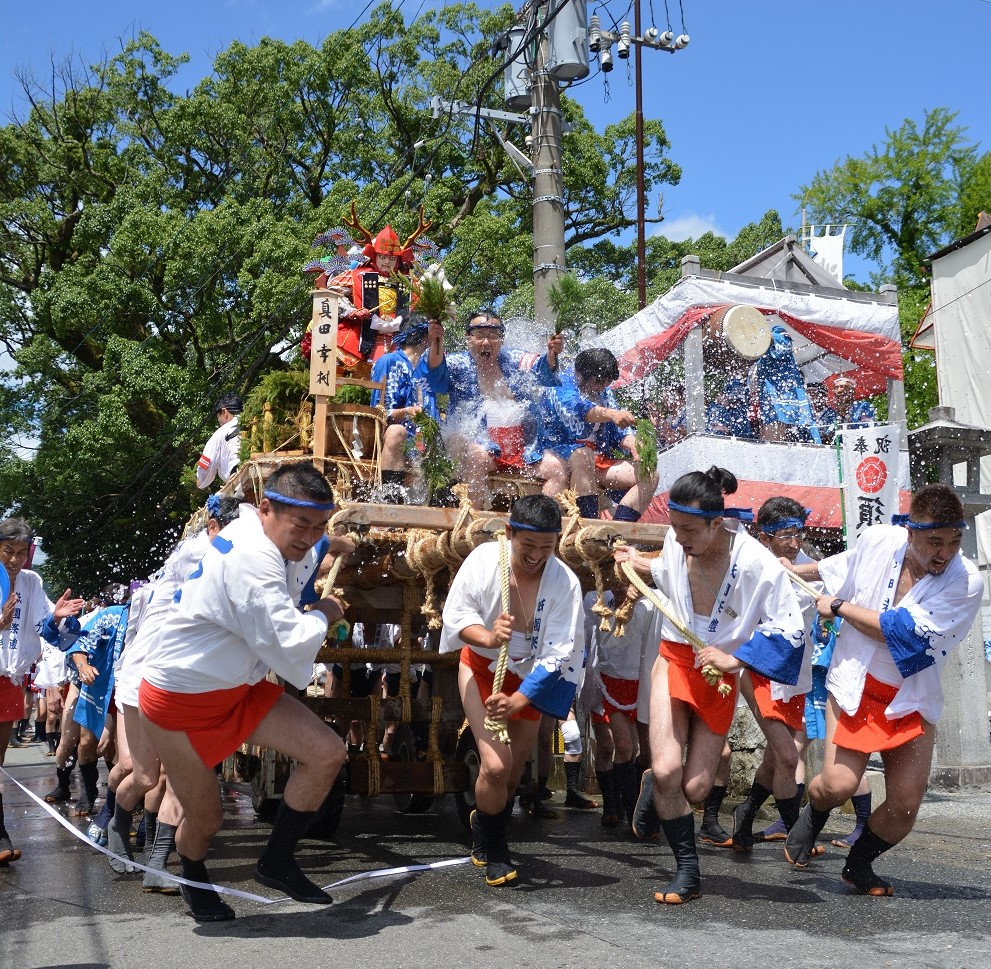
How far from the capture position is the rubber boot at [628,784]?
752 cm

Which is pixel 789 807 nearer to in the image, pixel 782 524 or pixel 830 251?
pixel 782 524

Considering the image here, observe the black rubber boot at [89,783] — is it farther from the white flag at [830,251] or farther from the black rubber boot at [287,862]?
the white flag at [830,251]

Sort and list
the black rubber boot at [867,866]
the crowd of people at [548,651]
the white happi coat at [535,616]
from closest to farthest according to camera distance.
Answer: the crowd of people at [548,651]
the black rubber boot at [867,866]
the white happi coat at [535,616]

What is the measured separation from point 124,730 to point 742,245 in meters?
21.5

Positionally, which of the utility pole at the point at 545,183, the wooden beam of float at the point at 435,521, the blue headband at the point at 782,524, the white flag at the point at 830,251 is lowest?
the wooden beam of float at the point at 435,521

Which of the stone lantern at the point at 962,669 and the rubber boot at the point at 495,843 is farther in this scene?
the stone lantern at the point at 962,669

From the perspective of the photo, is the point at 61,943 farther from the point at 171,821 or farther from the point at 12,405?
the point at 12,405

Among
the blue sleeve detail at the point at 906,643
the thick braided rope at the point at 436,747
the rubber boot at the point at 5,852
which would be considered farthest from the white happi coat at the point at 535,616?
the rubber boot at the point at 5,852

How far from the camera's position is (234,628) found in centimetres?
470

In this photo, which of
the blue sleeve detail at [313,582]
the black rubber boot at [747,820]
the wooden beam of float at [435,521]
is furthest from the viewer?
the black rubber boot at [747,820]

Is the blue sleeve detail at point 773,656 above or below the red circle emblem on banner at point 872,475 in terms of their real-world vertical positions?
below

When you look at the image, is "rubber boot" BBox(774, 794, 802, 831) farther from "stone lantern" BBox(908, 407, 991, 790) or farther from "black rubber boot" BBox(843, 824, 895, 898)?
"stone lantern" BBox(908, 407, 991, 790)

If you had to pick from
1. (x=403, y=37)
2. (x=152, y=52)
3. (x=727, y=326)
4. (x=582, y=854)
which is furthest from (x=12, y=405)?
(x=582, y=854)

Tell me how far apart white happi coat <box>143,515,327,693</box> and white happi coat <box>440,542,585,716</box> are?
108 centimetres
